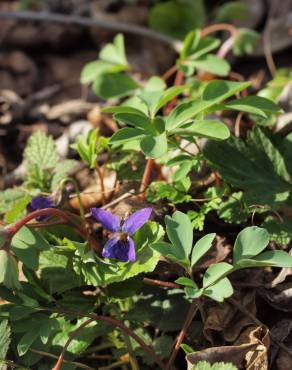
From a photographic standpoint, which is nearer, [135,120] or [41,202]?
[135,120]

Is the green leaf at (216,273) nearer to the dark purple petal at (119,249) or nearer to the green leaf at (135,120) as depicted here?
the dark purple petal at (119,249)

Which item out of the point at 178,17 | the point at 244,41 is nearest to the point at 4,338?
the point at 244,41

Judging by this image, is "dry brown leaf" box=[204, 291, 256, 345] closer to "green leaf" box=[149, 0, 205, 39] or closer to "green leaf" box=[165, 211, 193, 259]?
"green leaf" box=[165, 211, 193, 259]

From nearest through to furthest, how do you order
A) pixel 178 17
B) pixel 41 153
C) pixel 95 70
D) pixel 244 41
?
pixel 41 153, pixel 95 70, pixel 244 41, pixel 178 17

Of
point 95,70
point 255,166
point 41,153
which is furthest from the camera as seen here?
point 95,70

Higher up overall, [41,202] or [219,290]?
[219,290]

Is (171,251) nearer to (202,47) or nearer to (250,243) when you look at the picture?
(250,243)
